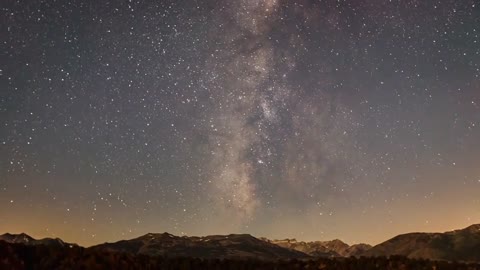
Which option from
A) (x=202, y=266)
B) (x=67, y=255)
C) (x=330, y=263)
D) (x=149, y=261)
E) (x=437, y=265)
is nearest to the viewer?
(x=67, y=255)

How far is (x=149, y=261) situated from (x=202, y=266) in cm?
467

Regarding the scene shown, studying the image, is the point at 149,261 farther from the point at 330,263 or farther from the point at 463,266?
the point at 463,266

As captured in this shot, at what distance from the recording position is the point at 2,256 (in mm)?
11227

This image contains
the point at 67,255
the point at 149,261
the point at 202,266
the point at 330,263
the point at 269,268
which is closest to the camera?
the point at 67,255

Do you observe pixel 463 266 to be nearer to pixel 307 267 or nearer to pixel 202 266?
pixel 307 267

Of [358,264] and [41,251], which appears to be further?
[358,264]

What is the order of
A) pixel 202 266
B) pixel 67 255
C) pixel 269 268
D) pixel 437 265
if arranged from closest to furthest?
pixel 67 255 → pixel 202 266 → pixel 269 268 → pixel 437 265

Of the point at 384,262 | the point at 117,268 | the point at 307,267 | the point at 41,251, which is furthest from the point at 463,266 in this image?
the point at 41,251

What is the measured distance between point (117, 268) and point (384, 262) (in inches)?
620

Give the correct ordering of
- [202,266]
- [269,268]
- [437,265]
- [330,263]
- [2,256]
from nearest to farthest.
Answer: [2,256], [202,266], [269,268], [330,263], [437,265]

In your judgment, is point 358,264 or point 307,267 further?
point 358,264

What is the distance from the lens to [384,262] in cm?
2391

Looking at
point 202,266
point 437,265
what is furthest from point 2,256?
point 437,265

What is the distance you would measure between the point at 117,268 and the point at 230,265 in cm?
895
